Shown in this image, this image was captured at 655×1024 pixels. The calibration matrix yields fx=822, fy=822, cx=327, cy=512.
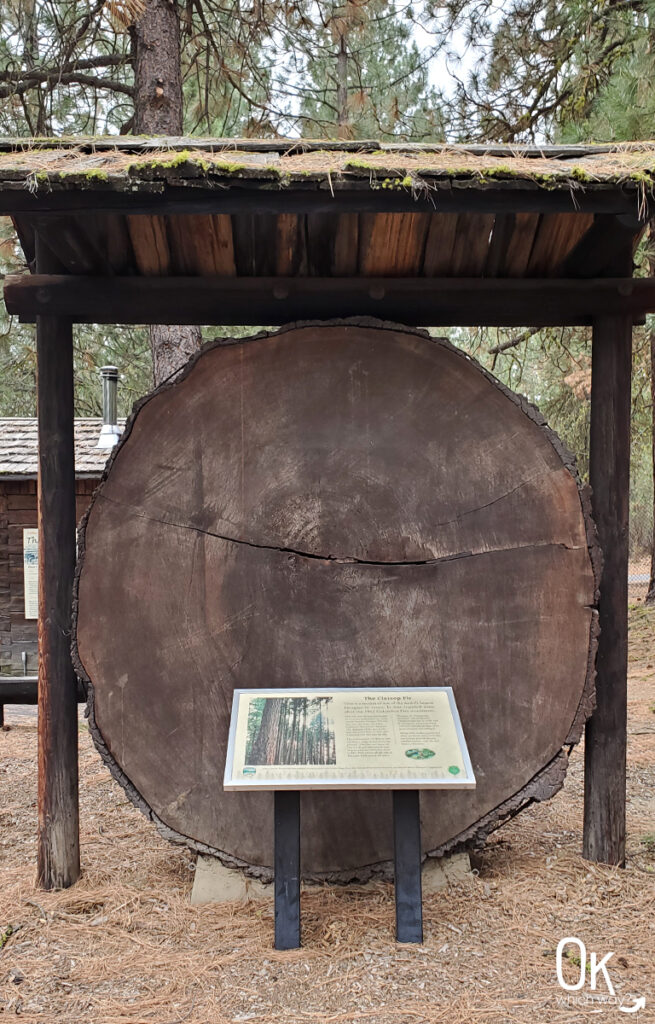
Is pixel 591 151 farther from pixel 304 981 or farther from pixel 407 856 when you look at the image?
pixel 304 981

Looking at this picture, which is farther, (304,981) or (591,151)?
(591,151)

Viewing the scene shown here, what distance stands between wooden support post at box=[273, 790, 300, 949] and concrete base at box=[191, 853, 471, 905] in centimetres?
41

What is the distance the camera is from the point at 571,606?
335 centimetres

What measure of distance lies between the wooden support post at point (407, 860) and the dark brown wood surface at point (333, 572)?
401 mm

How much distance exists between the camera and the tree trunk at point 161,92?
23.0 feet

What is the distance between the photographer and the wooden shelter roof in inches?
111

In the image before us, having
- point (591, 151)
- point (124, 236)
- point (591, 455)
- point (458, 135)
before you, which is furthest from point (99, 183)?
point (458, 135)

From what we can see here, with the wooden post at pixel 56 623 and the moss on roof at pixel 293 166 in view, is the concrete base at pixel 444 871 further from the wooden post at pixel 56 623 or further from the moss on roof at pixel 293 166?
the moss on roof at pixel 293 166

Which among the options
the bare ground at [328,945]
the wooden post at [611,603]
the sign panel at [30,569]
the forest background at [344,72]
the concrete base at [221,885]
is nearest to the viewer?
the bare ground at [328,945]

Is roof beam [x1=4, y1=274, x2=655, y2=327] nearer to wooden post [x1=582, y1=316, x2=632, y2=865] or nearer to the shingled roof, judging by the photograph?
wooden post [x1=582, y1=316, x2=632, y2=865]

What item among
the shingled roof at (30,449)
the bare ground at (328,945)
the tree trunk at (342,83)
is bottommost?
the bare ground at (328,945)

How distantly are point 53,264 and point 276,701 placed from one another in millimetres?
2112

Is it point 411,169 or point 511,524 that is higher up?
point 411,169

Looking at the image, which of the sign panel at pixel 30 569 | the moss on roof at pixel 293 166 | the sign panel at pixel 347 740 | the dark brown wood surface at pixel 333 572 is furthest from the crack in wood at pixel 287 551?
the sign panel at pixel 30 569
